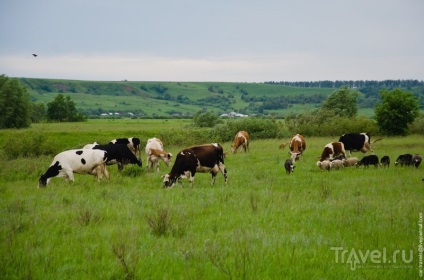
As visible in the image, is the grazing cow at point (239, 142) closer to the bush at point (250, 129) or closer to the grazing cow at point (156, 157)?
the grazing cow at point (156, 157)

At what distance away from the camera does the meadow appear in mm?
5711

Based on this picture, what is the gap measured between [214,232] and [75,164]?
32.4ft

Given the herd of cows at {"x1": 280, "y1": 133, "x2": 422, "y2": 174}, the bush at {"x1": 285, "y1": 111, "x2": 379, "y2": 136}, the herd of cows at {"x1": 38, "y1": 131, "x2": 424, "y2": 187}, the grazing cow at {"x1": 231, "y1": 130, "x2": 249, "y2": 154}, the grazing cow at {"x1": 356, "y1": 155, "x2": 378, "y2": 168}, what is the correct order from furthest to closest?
the bush at {"x1": 285, "y1": 111, "x2": 379, "y2": 136} < the grazing cow at {"x1": 231, "y1": 130, "x2": 249, "y2": 154} < the grazing cow at {"x1": 356, "y1": 155, "x2": 378, "y2": 168} < the herd of cows at {"x1": 280, "y1": 133, "x2": 422, "y2": 174} < the herd of cows at {"x1": 38, "y1": 131, "x2": 424, "y2": 187}

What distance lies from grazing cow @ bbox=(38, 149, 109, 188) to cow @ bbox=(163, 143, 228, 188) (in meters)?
3.57

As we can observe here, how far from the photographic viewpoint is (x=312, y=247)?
6.80 meters

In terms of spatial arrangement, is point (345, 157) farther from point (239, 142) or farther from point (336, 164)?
point (239, 142)

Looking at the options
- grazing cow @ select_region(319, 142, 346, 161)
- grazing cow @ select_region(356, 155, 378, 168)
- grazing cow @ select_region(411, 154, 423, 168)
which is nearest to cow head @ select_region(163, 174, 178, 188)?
grazing cow @ select_region(356, 155, 378, 168)

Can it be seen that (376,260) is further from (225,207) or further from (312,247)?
(225,207)

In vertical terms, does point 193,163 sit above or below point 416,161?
above

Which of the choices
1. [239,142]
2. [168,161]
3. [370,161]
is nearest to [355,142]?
[370,161]

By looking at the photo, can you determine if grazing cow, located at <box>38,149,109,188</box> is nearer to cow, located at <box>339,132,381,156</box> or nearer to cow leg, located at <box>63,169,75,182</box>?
cow leg, located at <box>63,169,75,182</box>

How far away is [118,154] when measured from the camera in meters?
19.5

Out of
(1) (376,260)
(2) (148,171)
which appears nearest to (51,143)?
(2) (148,171)

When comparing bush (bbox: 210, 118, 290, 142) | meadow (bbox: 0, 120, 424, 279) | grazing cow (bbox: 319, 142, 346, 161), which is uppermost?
meadow (bbox: 0, 120, 424, 279)
